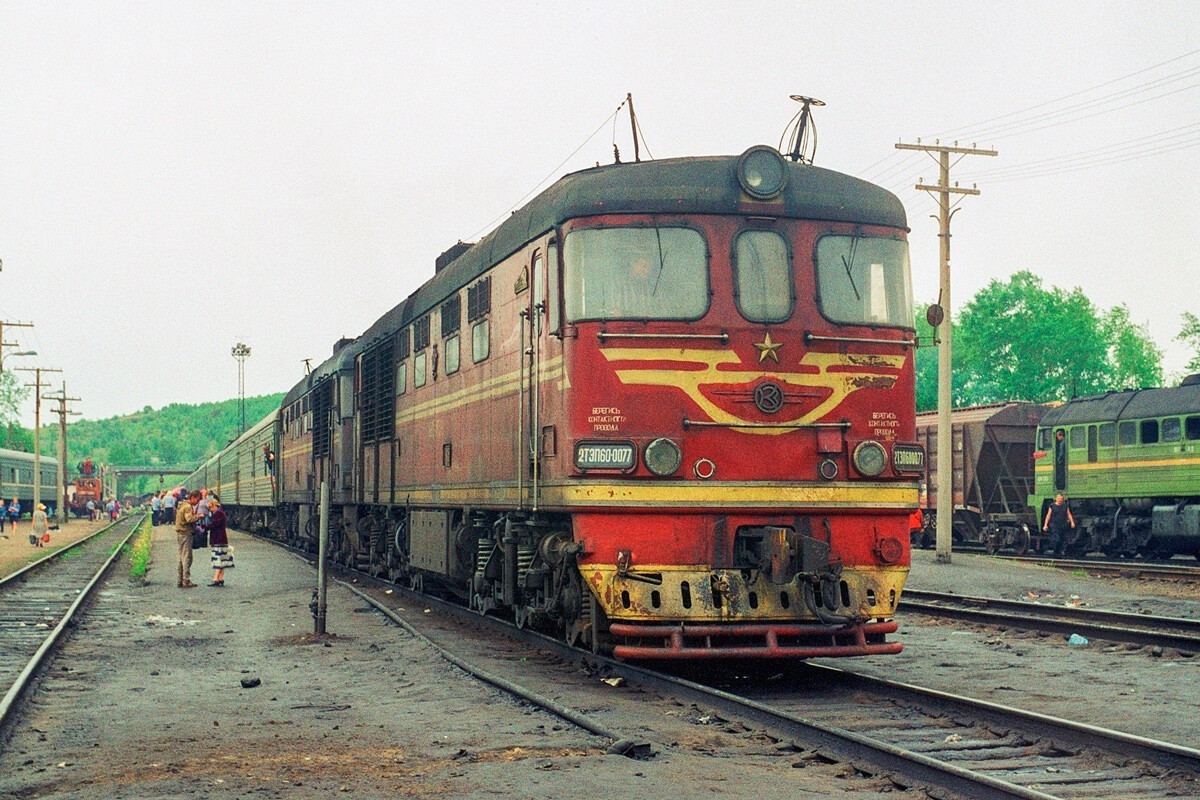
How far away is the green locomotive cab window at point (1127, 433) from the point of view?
88.5 feet

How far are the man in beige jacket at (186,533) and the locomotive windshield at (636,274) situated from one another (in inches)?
493

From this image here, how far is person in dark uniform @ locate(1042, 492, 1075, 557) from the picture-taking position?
29.5m

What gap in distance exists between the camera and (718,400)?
32.4 ft

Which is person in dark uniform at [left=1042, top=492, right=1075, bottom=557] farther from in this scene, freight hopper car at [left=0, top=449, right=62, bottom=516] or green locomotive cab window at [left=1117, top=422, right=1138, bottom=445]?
freight hopper car at [left=0, top=449, right=62, bottom=516]

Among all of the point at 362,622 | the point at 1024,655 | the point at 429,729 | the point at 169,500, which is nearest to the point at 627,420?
the point at 429,729

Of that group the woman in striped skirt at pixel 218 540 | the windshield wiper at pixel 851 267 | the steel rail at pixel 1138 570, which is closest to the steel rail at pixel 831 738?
the windshield wiper at pixel 851 267

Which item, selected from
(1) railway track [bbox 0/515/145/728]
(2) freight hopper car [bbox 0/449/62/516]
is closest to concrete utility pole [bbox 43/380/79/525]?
(2) freight hopper car [bbox 0/449/62/516]

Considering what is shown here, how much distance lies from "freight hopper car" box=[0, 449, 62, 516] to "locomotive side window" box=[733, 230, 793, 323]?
58.3 metres

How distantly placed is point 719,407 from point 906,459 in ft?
5.18

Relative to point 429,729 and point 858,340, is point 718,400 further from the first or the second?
point 429,729

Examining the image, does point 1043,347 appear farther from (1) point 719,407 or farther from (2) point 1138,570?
(1) point 719,407

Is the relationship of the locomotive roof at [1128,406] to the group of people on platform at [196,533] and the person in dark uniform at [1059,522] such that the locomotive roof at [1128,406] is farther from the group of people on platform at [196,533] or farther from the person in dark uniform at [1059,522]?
the group of people on platform at [196,533]

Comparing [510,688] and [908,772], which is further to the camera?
[510,688]

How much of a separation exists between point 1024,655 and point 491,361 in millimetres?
5645
